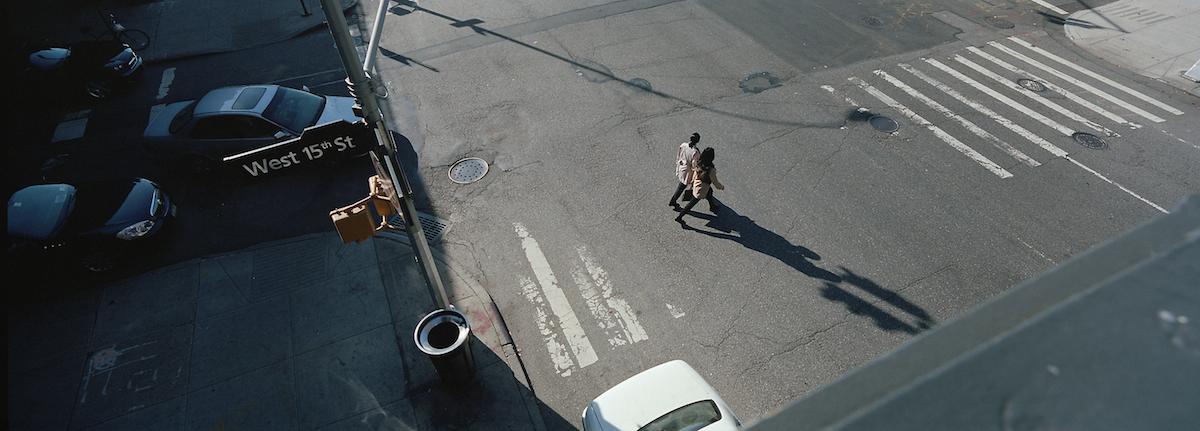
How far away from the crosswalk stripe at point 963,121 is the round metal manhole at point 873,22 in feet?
9.05

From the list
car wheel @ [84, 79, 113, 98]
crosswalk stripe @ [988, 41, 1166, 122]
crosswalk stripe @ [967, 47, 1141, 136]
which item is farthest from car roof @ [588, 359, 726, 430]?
car wheel @ [84, 79, 113, 98]

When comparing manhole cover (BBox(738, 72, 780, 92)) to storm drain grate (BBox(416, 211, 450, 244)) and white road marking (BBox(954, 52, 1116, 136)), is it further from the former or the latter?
storm drain grate (BBox(416, 211, 450, 244))

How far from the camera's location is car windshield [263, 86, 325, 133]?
1033cm

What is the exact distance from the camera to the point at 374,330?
25.9 feet

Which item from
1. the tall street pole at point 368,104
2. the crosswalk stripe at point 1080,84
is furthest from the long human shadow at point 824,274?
the crosswalk stripe at point 1080,84

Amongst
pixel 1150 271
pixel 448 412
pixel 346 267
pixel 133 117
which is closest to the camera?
pixel 1150 271

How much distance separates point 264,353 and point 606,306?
4844 millimetres

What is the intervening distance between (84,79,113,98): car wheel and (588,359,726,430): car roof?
1411cm

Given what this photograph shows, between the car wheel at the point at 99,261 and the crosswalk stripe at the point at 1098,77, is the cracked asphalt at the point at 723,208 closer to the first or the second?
the crosswalk stripe at the point at 1098,77

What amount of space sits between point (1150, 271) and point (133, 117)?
54.0 feet

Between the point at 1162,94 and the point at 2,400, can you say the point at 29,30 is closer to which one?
the point at 2,400

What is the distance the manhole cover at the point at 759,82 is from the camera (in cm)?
1288

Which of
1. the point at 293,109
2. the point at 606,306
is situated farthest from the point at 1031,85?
the point at 293,109

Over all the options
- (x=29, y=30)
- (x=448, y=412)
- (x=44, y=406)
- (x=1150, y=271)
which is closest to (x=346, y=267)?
(x=448, y=412)
